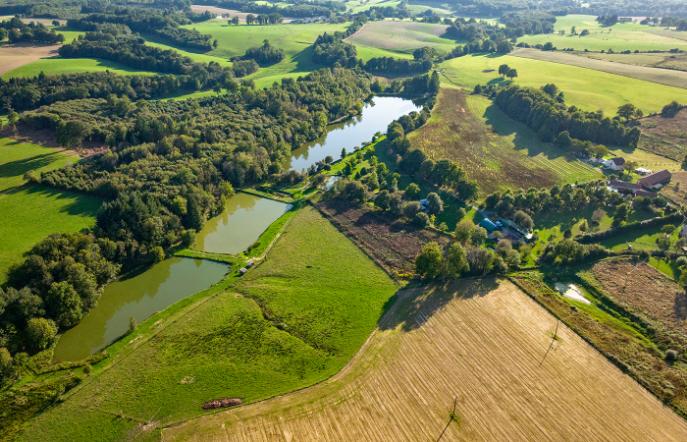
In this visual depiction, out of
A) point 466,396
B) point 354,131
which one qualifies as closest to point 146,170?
point 354,131

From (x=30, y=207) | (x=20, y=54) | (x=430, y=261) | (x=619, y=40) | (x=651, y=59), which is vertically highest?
(x=619, y=40)

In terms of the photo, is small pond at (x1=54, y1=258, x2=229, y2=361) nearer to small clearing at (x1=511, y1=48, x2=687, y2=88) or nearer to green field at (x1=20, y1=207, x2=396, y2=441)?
green field at (x1=20, y1=207, x2=396, y2=441)

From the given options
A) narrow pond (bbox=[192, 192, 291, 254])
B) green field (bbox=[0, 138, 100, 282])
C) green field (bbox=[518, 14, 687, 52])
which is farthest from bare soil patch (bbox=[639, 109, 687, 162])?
green field (bbox=[0, 138, 100, 282])

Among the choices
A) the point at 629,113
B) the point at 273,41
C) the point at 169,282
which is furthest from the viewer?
the point at 273,41

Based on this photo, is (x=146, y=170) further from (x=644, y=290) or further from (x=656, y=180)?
(x=656, y=180)

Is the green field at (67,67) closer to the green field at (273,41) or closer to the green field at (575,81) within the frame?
the green field at (273,41)

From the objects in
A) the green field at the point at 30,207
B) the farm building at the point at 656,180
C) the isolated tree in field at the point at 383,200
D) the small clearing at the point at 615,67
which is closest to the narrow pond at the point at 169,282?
the green field at the point at 30,207
